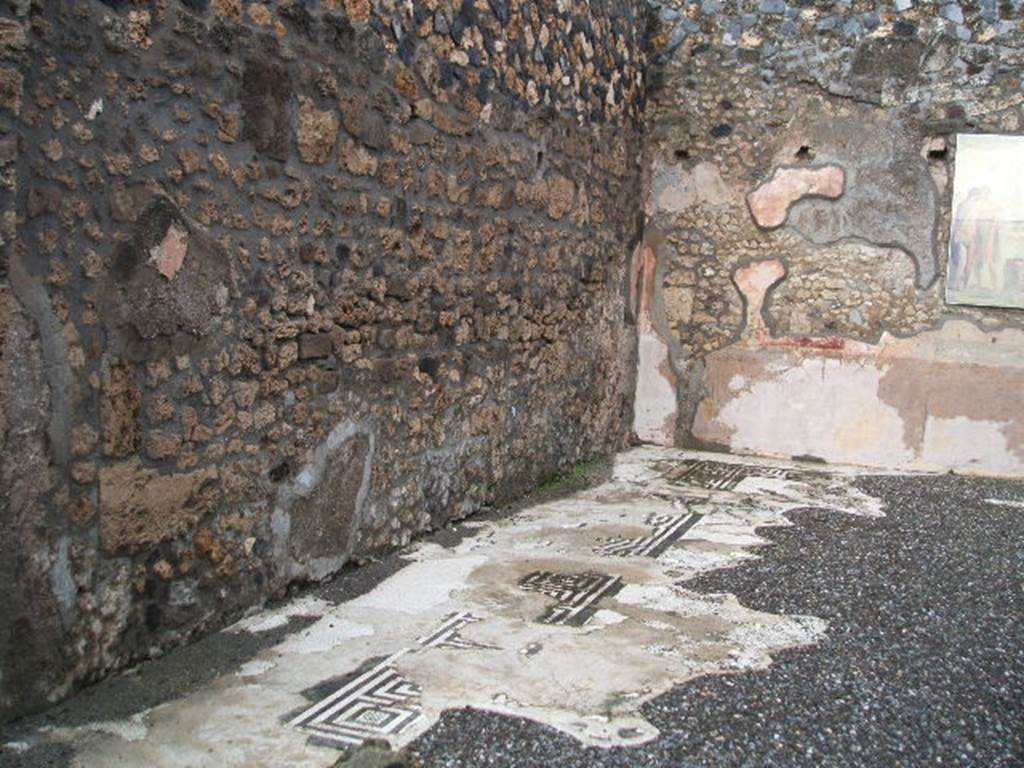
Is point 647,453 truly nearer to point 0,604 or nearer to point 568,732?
point 568,732

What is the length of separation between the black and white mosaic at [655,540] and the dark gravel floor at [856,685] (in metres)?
0.33

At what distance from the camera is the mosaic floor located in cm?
194

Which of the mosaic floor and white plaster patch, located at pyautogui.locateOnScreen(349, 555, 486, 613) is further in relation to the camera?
white plaster patch, located at pyautogui.locateOnScreen(349, 555, 486, 613)

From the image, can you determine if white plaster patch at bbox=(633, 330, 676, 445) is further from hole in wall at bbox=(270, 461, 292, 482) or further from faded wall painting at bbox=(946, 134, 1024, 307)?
hole in wall at bbox=(270, 461, 292, 482)

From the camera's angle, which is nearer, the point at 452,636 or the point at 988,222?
the point at 452,636

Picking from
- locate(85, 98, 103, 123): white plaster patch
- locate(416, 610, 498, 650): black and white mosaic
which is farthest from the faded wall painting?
locate(85, 98, 103, 123): white plaster patch

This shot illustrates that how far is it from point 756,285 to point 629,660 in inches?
134

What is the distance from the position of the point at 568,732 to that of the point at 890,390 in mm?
3757

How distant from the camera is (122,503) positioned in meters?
2.12

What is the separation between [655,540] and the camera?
355 centimetres

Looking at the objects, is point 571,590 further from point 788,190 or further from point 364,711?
point 788,190

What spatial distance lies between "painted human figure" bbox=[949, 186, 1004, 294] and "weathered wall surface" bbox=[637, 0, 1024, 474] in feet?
0.26

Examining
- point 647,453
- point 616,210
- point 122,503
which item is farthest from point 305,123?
point 647,453

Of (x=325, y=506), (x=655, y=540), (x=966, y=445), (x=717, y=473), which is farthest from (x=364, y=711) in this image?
(x=966, y=445)
